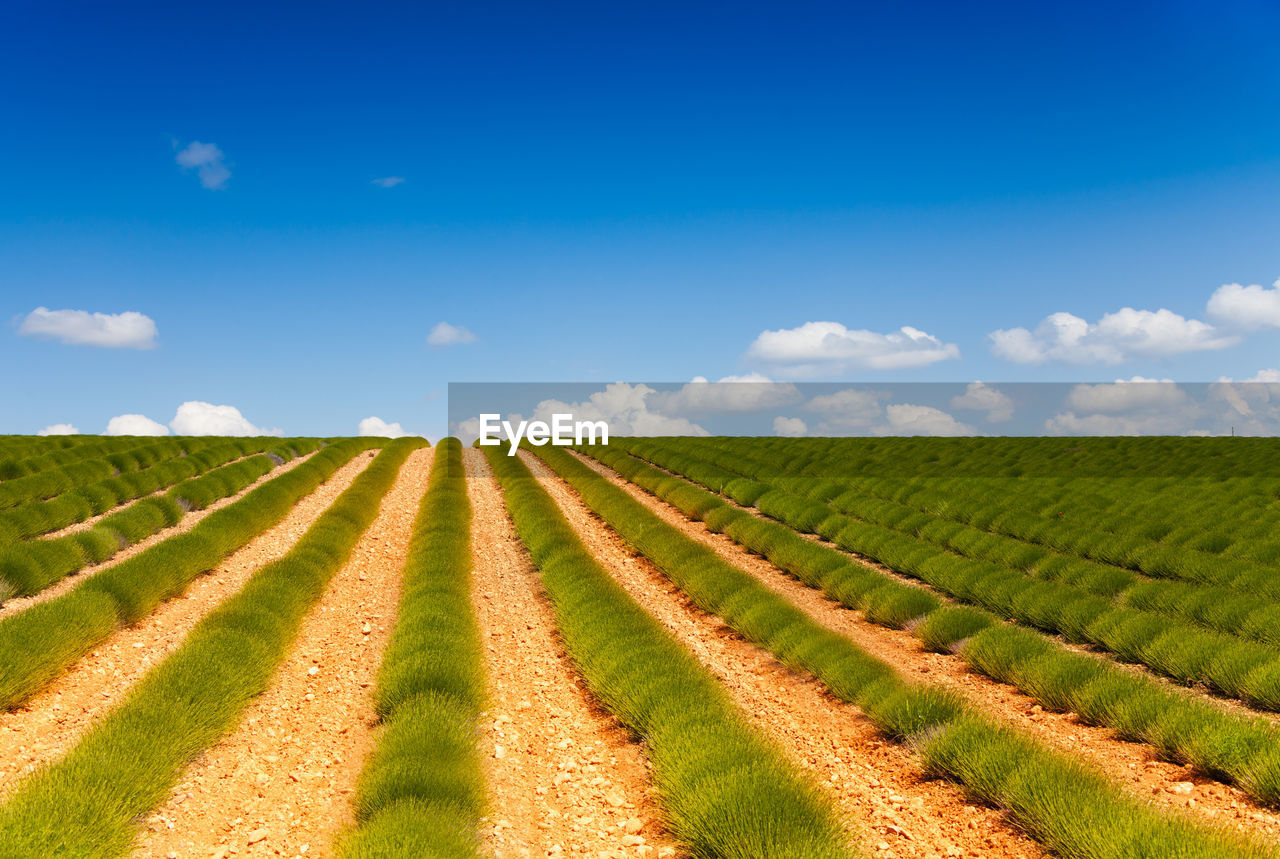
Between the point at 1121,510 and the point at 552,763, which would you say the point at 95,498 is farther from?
the point at 1121,510

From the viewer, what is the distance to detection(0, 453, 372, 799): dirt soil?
20.5ft

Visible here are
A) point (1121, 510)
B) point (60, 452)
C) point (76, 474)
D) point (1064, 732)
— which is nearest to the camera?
point (1064, 732)

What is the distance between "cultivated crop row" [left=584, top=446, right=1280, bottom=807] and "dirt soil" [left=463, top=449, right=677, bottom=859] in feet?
13.9

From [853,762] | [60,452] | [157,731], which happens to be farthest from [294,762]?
[60,452]

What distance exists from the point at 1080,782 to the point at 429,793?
4.23 meters

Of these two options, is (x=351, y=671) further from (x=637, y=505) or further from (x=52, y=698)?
(x=637, y=505)

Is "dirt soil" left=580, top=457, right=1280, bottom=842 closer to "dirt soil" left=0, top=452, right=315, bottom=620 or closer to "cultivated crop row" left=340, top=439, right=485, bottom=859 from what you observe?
"cultivated crop row" left=340, top=439, right=485, bottom=859

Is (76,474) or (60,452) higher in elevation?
(60,452)

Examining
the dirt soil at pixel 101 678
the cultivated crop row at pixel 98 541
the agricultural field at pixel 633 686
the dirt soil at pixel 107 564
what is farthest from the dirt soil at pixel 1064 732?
the cultivated crop row at pixel 98 541

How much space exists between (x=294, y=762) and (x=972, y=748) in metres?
5.11

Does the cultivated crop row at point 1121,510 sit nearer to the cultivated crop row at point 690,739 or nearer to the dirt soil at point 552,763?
the cultivated crop row at point 690,739

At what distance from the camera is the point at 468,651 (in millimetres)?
8422

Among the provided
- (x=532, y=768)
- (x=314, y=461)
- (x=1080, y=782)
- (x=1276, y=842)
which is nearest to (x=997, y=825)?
(x=1080, y=782)

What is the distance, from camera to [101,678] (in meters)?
7.91
